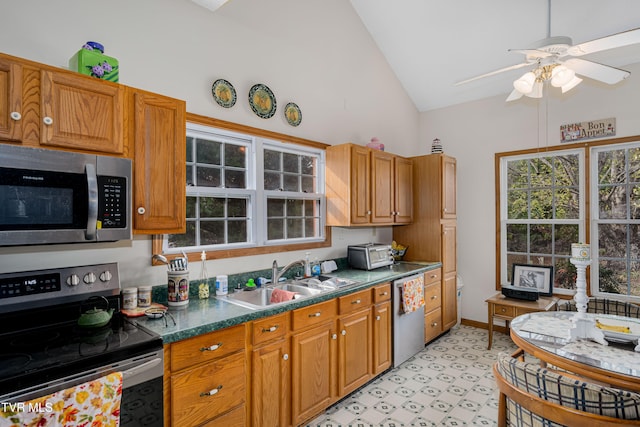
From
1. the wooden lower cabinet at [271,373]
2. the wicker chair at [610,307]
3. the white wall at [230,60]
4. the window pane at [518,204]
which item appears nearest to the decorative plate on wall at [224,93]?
the white wall at [230,60]

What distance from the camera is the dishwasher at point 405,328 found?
3266 mm

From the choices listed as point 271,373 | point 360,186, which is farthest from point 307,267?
point 271,373

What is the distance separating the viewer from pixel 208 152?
2.63m

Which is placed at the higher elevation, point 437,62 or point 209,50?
point 437,62

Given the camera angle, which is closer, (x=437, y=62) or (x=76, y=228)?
(x=76, y=228)

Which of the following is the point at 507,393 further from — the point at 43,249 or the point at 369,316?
the point at 43,249

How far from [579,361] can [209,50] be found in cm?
305

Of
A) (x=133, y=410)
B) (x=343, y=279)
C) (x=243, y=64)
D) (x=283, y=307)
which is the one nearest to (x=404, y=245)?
(x=343, y=279)

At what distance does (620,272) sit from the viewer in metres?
3.60

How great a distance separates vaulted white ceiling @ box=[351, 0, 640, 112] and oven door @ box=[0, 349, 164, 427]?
386cm

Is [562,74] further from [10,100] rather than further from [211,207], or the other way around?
[10,100]

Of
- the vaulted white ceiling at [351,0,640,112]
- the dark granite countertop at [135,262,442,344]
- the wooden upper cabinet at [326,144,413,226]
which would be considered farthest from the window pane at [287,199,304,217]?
the vaulted white ceiling at [351,0,640,112]

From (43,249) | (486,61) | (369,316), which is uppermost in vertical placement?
(486,61)

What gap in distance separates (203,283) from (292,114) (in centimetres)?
169
